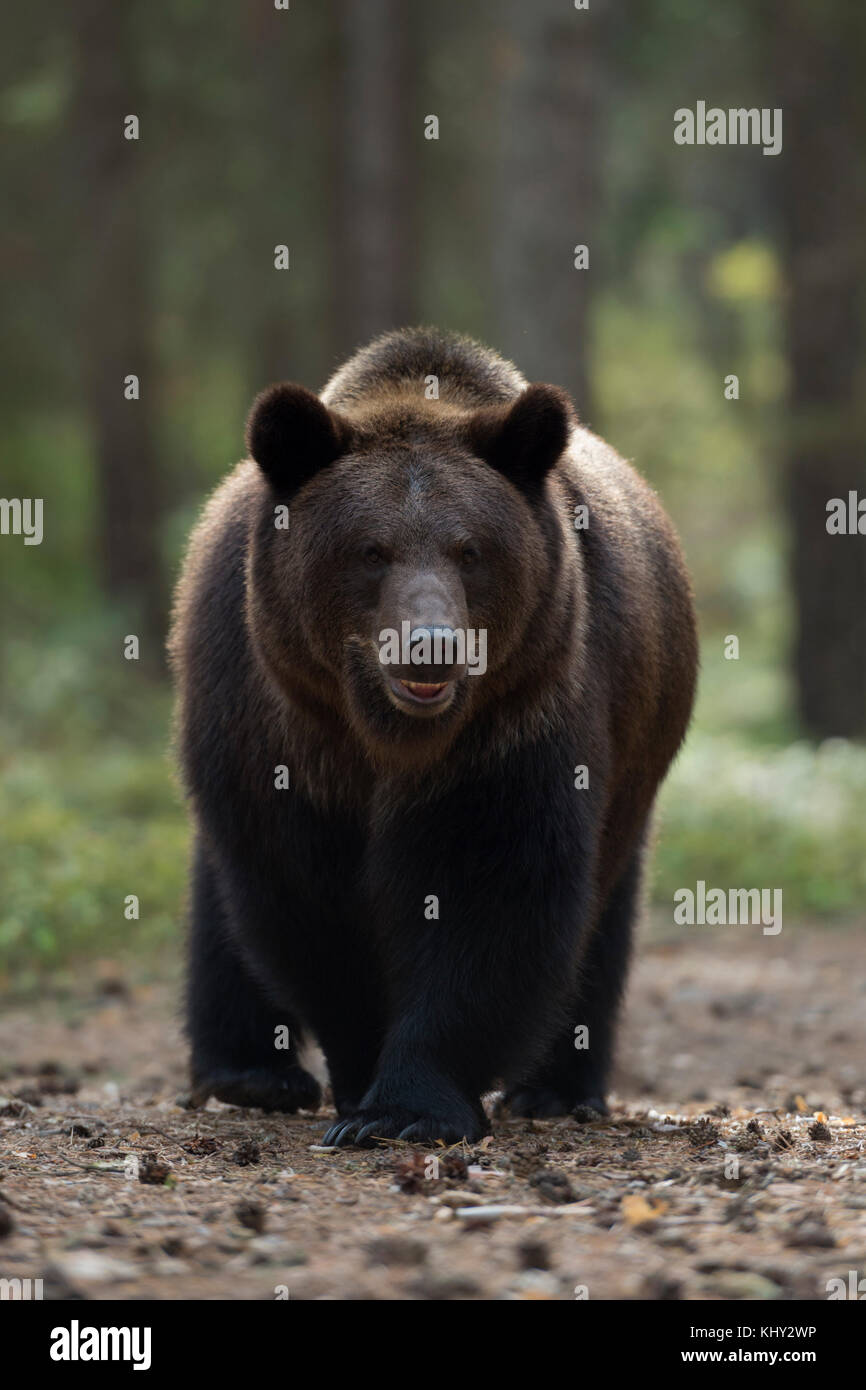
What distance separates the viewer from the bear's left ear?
567cm

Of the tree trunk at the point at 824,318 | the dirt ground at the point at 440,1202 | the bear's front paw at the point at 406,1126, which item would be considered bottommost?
the dirt ground at the point at 440,1202

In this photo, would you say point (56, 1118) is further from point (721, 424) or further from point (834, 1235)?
point (721, 424)

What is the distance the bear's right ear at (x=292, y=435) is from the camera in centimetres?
557

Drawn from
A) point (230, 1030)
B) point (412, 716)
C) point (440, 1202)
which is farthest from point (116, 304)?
point (440, 1202)

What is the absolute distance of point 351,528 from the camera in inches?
217

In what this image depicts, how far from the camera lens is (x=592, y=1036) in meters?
7.30

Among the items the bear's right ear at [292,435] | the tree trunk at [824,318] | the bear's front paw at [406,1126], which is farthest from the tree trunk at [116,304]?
the bear's front paw at [406,1126]

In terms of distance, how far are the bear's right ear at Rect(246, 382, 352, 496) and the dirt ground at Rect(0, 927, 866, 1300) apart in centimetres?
212

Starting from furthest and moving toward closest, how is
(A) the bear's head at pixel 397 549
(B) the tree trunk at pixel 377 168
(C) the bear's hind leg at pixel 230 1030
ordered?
(B) the tree trunk at pixel 377 168 < (C) the bear's hind leg at pixel 230 1030 < (A) the bear's head at pixel 397 549

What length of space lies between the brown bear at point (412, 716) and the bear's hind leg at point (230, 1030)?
56cm

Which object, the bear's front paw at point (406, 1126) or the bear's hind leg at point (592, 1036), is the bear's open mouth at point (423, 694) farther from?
the bear's hind leg at point (592, 1036)

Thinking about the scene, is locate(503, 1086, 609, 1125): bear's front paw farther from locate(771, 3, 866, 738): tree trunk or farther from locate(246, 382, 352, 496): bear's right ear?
locate(771, 3, 866, 738): tree trunk

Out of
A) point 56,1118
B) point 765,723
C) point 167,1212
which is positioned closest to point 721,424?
point 765,723

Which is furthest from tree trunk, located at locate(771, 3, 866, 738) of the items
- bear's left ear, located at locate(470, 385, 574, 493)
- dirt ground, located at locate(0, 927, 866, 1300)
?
bear's left ear, located at locate(470, 385, 574, 493)
